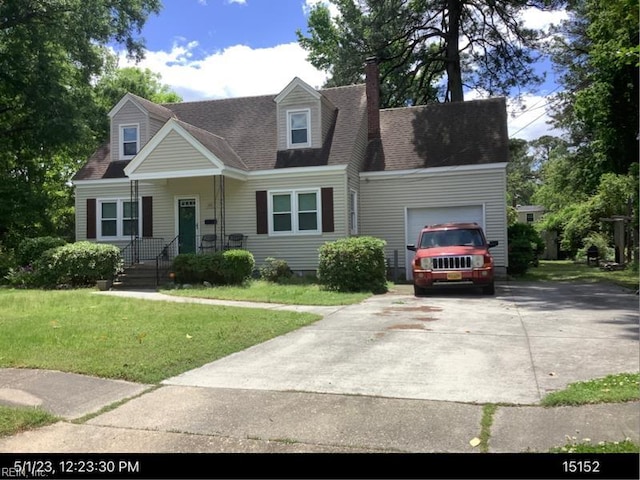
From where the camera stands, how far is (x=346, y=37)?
27.2 metres

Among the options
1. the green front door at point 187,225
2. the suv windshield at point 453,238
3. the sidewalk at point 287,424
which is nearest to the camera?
the sidewalk at point 287,424

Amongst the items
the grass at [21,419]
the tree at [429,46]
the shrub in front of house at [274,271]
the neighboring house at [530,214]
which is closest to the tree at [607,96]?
the tree at [429,46]

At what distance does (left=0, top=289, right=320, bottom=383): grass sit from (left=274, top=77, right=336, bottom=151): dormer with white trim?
995cm

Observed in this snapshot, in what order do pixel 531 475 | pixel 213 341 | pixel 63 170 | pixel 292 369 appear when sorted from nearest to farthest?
pixel 531 475, pixel 292 369, pixel 213 341, pixel 63 170

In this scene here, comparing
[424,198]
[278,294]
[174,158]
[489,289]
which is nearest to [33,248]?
[174,158]

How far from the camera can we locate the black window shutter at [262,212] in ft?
63.9

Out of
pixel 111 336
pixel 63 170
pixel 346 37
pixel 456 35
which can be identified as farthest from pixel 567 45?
pixel 63 170

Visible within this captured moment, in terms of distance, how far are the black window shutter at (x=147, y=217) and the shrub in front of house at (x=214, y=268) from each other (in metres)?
4.40

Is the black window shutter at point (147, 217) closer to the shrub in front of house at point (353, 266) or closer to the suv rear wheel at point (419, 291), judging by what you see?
the shrub in front of house at point (353, 266)

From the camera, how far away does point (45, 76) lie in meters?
23.8

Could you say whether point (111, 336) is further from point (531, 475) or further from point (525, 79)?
point (525, 79)

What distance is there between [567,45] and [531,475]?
3177 cm

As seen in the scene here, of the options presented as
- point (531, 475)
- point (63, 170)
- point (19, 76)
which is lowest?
point (531, 475)

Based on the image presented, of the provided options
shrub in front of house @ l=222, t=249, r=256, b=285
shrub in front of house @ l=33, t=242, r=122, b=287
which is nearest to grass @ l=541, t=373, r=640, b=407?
shrub in front of house @ l=222, t=249, r=256, b=285
